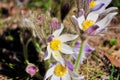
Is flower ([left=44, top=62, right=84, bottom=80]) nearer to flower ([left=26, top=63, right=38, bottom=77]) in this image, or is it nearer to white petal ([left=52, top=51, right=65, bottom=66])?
white petal ([left=52, top=51, right=65, bottom=66])

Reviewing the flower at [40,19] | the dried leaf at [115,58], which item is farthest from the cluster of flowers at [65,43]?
the dried leaf at [115,58]

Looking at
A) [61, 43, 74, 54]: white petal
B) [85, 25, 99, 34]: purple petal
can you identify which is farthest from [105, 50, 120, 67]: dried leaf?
[85, 25, 99, 34]: purple petal

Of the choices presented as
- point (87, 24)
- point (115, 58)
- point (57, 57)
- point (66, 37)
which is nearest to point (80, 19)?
point (87, 24)

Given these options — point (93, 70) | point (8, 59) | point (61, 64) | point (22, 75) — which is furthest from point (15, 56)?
point (61, 64)

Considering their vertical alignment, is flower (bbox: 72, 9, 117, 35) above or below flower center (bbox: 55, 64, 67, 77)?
above

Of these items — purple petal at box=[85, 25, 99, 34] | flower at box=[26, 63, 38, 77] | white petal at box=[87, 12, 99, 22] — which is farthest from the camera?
flower at box=[26, 63, 38, 77]

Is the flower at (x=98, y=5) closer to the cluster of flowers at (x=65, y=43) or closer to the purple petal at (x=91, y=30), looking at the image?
the cluster of flowers at (x=65, y=43)

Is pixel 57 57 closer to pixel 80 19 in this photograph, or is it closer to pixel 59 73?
pixel 59 73
